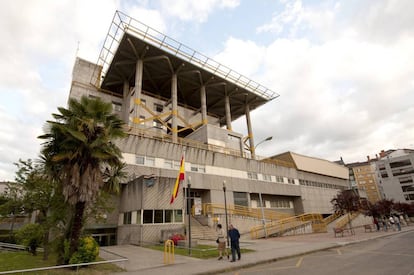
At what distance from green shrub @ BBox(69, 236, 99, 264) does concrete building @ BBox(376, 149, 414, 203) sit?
94265 mm

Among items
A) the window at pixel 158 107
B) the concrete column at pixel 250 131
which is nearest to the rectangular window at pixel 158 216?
the window at pixel 158 107

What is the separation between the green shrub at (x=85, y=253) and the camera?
32.0ft

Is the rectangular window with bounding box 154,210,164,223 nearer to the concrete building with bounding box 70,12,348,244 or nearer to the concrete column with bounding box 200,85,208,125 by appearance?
the concrete building with bounding box 70,12,348,244

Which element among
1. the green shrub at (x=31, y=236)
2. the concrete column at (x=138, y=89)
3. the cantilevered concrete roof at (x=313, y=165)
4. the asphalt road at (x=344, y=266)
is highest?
the concrete column at (x=138, y=89)

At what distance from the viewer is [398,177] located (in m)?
77.5

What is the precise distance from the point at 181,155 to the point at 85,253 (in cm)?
1819

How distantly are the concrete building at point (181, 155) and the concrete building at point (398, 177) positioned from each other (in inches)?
1668

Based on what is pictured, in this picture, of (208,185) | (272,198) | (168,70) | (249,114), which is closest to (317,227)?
(272,198)

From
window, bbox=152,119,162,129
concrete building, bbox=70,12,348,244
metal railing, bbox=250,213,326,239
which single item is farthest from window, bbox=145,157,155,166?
metal railing, bbox=250,213,326,239

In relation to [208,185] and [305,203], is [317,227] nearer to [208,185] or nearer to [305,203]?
[305,203]

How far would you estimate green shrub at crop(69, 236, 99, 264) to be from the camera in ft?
32.0

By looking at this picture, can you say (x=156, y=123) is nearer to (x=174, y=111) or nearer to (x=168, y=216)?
(x=174, y=111)

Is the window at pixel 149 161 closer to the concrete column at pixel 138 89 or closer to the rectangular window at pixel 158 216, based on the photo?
the rectangular window at pixel 158 216

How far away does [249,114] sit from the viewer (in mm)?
47250
